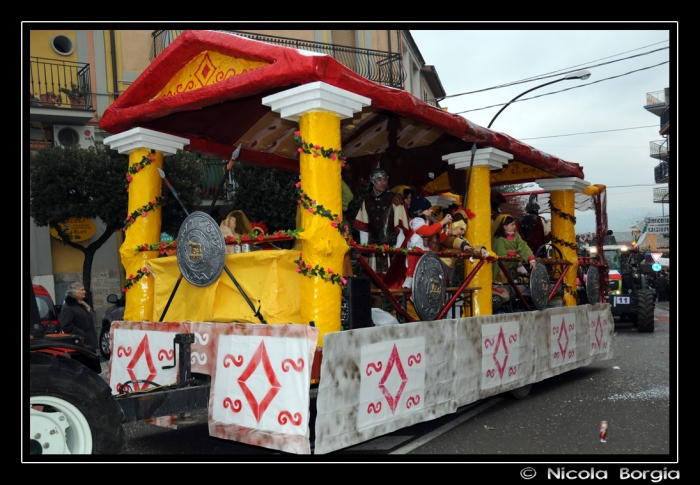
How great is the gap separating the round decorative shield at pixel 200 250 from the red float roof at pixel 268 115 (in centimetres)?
114

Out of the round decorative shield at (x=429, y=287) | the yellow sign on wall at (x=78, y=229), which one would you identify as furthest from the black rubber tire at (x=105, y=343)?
the round decorative shield at (x=429, y=287)

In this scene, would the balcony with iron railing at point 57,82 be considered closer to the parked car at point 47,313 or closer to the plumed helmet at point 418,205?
the parked car at point 47,313

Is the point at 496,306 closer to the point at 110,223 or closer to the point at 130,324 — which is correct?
the point at 130,324

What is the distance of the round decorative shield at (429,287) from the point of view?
6125mm

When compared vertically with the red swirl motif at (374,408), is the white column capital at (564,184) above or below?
above

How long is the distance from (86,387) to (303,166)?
7.92 ft

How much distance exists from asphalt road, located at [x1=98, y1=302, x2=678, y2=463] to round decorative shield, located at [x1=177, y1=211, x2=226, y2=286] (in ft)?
4.19

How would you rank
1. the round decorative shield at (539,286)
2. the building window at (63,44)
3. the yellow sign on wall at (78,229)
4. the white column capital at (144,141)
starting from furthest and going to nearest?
the building window at (63,44) → the yellow sign on wall at (78,229) → the round decorative shield at (539,286) → the white column capital at (144,141)

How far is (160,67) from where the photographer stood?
21.2 ft

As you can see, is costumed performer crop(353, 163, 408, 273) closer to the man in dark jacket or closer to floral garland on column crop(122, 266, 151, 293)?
floral garland on column crop(122, 266, 151, 293)

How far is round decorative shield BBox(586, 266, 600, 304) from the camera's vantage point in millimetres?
10000

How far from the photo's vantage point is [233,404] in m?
5.14

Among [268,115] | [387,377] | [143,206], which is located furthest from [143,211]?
[387,377]
